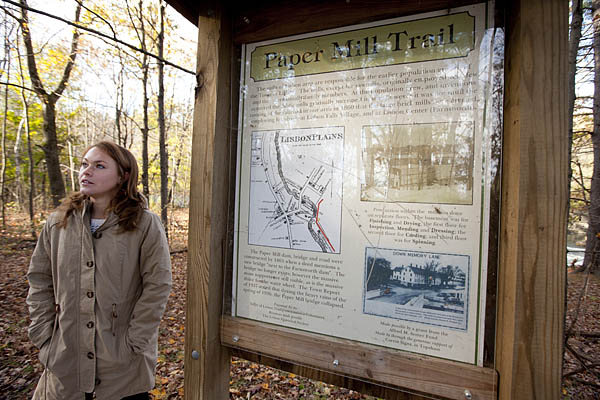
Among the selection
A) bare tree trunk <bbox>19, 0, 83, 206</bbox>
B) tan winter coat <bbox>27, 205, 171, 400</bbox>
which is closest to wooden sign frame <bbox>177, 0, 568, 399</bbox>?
tan winter coat <bbox>27, 205, 171, 400</bbox>

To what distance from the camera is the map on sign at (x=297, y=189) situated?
4.27 ft

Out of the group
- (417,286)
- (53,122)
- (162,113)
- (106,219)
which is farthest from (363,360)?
(53,122)

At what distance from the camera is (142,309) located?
1.60 metres

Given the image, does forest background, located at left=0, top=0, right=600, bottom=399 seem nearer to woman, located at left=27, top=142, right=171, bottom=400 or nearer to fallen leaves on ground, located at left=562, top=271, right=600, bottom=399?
fallen leaves on ground, located at left=562, top=271, right=600, bottom=399

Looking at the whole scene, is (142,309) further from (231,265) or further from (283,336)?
(283,336)

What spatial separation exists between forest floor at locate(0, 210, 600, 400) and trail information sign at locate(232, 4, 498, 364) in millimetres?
1963

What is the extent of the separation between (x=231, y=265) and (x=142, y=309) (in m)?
0.57

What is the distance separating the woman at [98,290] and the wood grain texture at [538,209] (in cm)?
164

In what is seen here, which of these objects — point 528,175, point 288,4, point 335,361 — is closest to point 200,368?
point 335,361

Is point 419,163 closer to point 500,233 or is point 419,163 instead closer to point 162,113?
point 500,233

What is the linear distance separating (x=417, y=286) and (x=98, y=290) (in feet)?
5.12

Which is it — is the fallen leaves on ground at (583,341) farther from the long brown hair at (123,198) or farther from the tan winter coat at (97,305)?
the long brown hair at (123,198)

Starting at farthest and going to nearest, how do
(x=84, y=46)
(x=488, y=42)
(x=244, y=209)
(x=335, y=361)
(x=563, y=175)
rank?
(x=84, y=46)
(x=244, y=209)
(x=335, y=361)
(x=488, y=42)
(x=563, y=175)

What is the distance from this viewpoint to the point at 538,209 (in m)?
0.97
